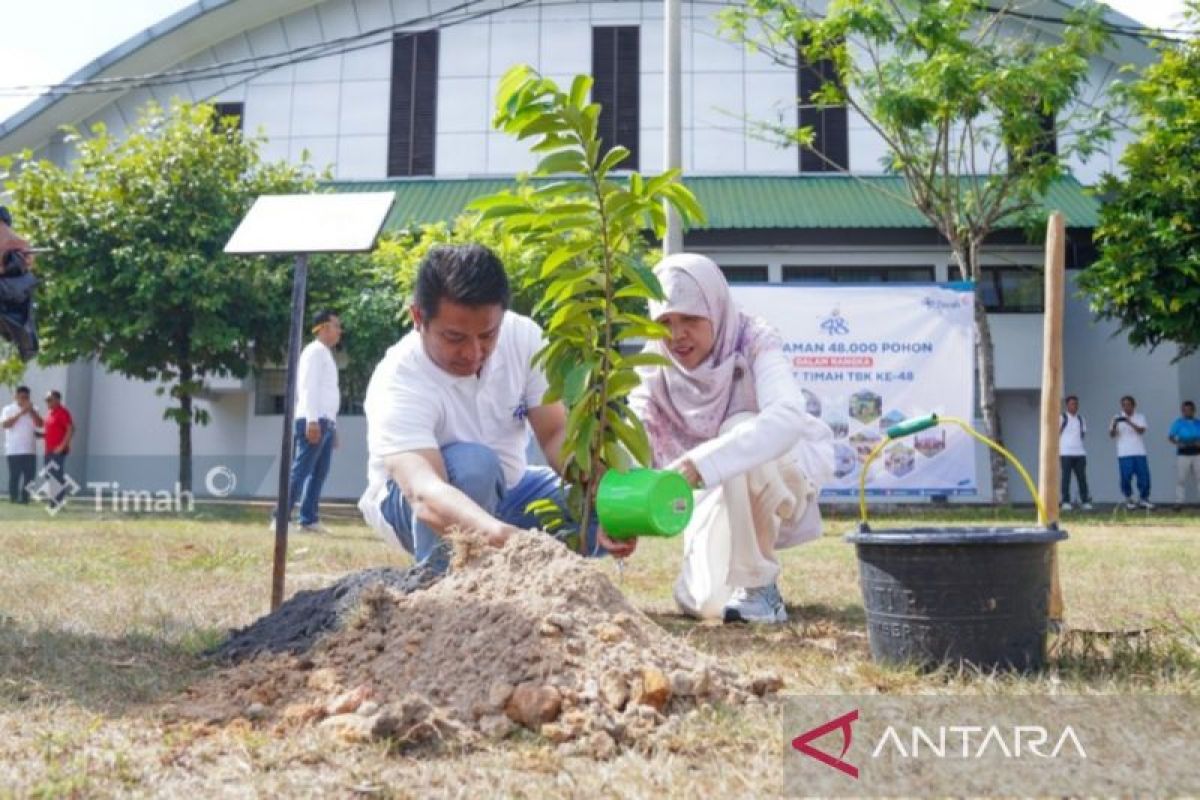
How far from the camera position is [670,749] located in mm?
1945

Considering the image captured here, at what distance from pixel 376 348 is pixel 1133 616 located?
35.4 ft

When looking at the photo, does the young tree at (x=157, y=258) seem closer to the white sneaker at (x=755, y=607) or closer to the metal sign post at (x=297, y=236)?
the metal sign post at (x=297, y=236)

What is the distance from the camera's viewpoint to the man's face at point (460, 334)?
2.93 meters

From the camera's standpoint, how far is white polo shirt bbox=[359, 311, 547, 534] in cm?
309

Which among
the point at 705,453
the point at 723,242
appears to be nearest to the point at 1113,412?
the point at 723,242

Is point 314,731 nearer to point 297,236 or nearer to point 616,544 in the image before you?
point 616,544

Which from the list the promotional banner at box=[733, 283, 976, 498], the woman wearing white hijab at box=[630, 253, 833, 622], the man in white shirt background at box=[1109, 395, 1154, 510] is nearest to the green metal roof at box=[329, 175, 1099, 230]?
the man in white shirt background at box=[1109, 395, 1154, 510]

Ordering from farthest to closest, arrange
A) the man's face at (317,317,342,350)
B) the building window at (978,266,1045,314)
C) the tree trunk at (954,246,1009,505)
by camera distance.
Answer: the building window at (978,266,1045,314) → the tree trunk at (954,246,1009,505) → the man's face at (317,317,342,350)

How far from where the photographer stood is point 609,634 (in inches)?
91.9

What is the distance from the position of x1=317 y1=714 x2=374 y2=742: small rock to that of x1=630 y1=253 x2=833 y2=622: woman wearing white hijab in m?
1.75

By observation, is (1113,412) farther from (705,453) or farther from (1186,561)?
(705,453)

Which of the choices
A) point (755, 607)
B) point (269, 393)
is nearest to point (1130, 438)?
point (755, 607)

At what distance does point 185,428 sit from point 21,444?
183 cm

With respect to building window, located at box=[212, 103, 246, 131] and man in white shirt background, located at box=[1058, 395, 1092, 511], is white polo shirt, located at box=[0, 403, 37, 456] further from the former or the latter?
man in white shirt background, located at box=[1058, 395, 1092, 511]
